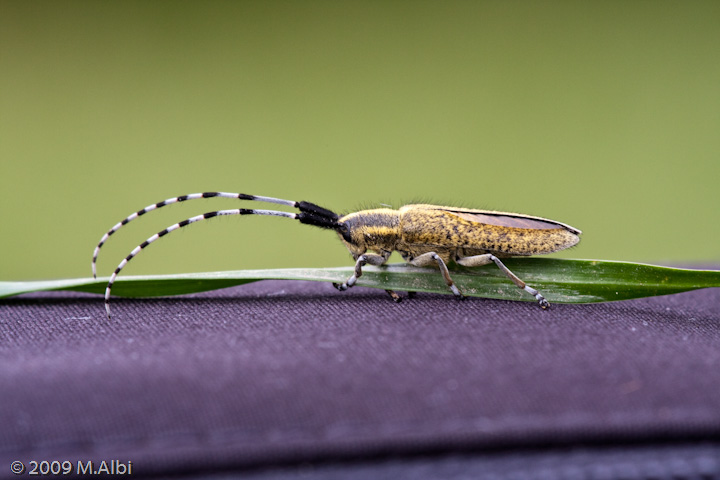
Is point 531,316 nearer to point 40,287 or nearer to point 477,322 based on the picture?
point 477,322

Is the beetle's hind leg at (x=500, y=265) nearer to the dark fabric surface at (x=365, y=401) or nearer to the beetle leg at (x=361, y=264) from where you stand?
the beetle leg at (x=361, y=264)

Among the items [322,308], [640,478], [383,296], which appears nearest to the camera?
[640,478]

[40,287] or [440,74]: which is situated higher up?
[440,74]

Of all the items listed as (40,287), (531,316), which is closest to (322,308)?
(531,316)

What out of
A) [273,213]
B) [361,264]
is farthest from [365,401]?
[273,213]

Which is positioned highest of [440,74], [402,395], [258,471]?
[440,74]

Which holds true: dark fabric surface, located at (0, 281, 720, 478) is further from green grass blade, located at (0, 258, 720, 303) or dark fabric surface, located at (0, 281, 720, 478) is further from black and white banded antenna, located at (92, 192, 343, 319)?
black and white banded antenna, located at (92, 192, 343, 319)

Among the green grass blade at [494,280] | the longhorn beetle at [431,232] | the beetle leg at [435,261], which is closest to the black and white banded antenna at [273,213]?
the longhorn beetle at [431,232]
